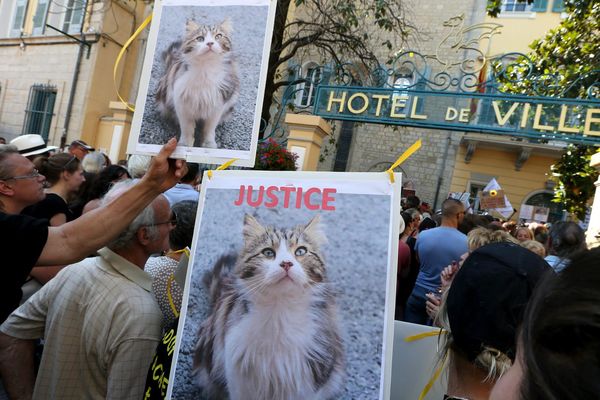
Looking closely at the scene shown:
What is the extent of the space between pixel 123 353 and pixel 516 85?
7171mm

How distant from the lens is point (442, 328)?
1304 millimetres

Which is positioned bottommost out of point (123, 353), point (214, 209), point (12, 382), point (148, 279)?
point (12, 382)

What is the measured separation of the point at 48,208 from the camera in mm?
2879

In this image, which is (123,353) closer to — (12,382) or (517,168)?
(12,382)

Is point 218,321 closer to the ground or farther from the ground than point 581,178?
closer to the ground

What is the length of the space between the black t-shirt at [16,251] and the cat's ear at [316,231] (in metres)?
0.81

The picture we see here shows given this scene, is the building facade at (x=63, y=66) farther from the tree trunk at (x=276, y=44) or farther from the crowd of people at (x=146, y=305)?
the crowd of people at (x=146, y=305)

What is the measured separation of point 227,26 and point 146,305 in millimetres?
988

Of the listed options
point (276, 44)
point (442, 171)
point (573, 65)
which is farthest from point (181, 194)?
point (442, 171)

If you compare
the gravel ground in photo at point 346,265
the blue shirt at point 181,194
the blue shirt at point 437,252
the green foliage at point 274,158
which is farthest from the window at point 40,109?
the gravel ground in photo at point 346,265

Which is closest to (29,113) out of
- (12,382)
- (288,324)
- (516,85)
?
(516,85)

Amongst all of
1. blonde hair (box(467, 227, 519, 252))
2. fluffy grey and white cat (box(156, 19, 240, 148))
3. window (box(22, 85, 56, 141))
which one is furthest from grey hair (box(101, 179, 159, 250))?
window (box(22, 85, 56, 141))

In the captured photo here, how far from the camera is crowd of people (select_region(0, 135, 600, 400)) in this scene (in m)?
0.53

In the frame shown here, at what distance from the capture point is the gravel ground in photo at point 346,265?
1.16 m
